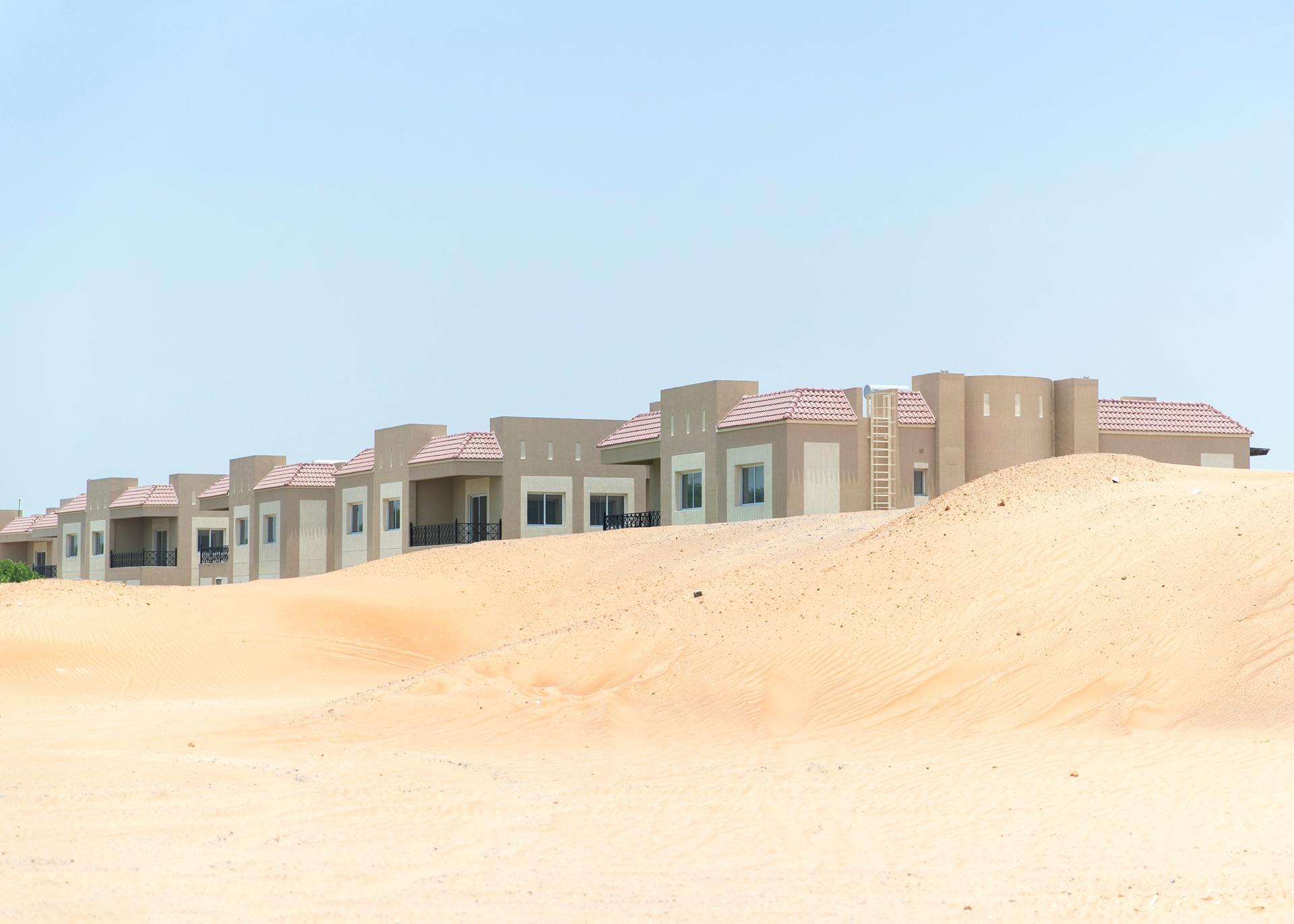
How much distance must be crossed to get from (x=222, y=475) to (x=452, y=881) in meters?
67.9

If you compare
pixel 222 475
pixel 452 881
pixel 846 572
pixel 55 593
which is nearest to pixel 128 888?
pixel 452 881

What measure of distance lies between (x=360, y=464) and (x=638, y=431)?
13343 millimetres

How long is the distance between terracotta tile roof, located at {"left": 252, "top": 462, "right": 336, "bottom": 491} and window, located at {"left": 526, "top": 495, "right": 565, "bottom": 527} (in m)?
12.3

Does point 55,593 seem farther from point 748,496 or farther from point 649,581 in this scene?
point 748,496

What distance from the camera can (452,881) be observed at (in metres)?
10.7

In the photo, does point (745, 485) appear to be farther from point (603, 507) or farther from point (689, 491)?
→ point (603, 507)

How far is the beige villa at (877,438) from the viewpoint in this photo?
4406 cm

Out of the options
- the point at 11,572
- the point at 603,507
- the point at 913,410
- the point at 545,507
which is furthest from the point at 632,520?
the point at 11,572

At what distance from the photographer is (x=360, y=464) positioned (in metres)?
59.1

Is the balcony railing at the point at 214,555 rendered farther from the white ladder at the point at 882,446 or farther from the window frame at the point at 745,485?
the white ladder at the point at 882,446

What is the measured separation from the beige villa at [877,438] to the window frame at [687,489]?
4 cm

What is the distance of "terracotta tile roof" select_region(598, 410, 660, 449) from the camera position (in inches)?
1957

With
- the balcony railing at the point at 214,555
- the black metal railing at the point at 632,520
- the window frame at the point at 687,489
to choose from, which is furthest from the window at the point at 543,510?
the balcony railing at the point at 214,555

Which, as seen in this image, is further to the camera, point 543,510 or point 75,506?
point 75,506
